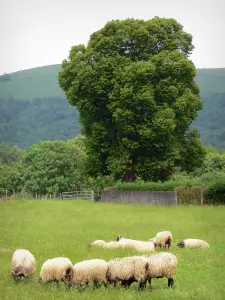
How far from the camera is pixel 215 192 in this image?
4275 cm

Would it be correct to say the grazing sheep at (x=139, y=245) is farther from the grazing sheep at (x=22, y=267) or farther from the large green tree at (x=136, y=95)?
the large green tree at (x=136, y=95)

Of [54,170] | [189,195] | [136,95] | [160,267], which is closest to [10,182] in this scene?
[54,170]

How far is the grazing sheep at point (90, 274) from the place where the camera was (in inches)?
640

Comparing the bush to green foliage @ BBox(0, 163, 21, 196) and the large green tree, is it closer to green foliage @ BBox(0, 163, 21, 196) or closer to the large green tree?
the large green tree

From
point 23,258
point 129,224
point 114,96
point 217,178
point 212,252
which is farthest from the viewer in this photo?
point 114,96

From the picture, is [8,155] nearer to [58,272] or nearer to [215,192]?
[215,192]

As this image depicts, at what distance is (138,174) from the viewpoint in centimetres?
5128

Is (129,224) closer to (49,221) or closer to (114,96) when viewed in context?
(49,221)

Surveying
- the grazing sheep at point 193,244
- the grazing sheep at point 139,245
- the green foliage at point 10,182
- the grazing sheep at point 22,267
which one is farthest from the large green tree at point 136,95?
the green foliage at point 10,182

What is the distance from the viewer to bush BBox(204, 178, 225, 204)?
42469 mm

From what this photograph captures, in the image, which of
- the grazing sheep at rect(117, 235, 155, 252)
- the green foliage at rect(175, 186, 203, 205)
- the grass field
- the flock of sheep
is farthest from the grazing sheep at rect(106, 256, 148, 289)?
the green foliage at rect(175, 186, 203, 205)

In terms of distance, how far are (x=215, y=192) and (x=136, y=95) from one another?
1106 centimetres

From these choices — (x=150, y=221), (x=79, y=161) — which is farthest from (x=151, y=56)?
(x=79, y=161)

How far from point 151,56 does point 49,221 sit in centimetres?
2179
